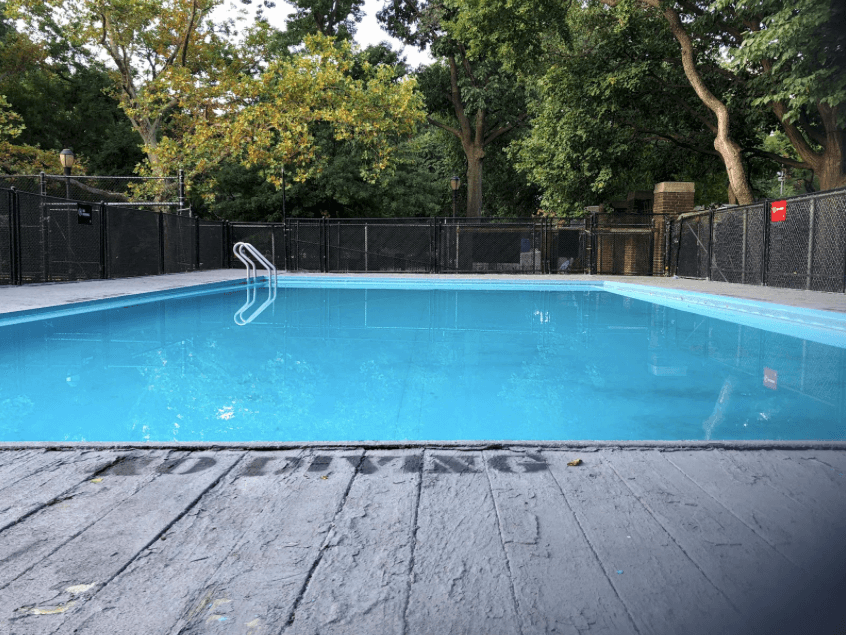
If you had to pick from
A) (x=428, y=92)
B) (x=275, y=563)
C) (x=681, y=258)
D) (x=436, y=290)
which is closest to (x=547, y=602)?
(x=275, y=563)

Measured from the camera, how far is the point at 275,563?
178 centimetres

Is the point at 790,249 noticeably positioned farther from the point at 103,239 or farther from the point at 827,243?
the point at 103,239

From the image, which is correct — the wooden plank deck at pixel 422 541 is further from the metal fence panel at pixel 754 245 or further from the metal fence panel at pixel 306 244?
the metal fence panel at pixel 306 244

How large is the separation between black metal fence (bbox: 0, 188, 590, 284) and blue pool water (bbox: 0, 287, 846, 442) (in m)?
6.94

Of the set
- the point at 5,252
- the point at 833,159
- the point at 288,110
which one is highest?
the point at 288,110

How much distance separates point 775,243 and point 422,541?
14.7m

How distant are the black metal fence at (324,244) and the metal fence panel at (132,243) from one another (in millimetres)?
A: 28

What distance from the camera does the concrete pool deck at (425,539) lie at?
4.99 ft

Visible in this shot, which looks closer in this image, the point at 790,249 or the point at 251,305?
the point at 251,305

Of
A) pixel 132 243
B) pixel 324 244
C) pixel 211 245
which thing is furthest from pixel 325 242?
pixel 132 243

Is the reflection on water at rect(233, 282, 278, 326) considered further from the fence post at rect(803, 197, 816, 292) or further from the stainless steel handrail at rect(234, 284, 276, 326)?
the fence post at rect(803, 197, 816, 292)

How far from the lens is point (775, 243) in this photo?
14.0 metres

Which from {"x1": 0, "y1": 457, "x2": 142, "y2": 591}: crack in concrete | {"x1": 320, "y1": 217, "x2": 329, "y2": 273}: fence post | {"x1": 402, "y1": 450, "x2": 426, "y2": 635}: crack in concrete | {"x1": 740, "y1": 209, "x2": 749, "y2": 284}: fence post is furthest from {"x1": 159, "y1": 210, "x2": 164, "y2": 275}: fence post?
{"x1": 402, "y1": 450, "x2": 426, "y2": 635}: crack in concrete

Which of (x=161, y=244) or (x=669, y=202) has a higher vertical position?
(x=669, y=202)
